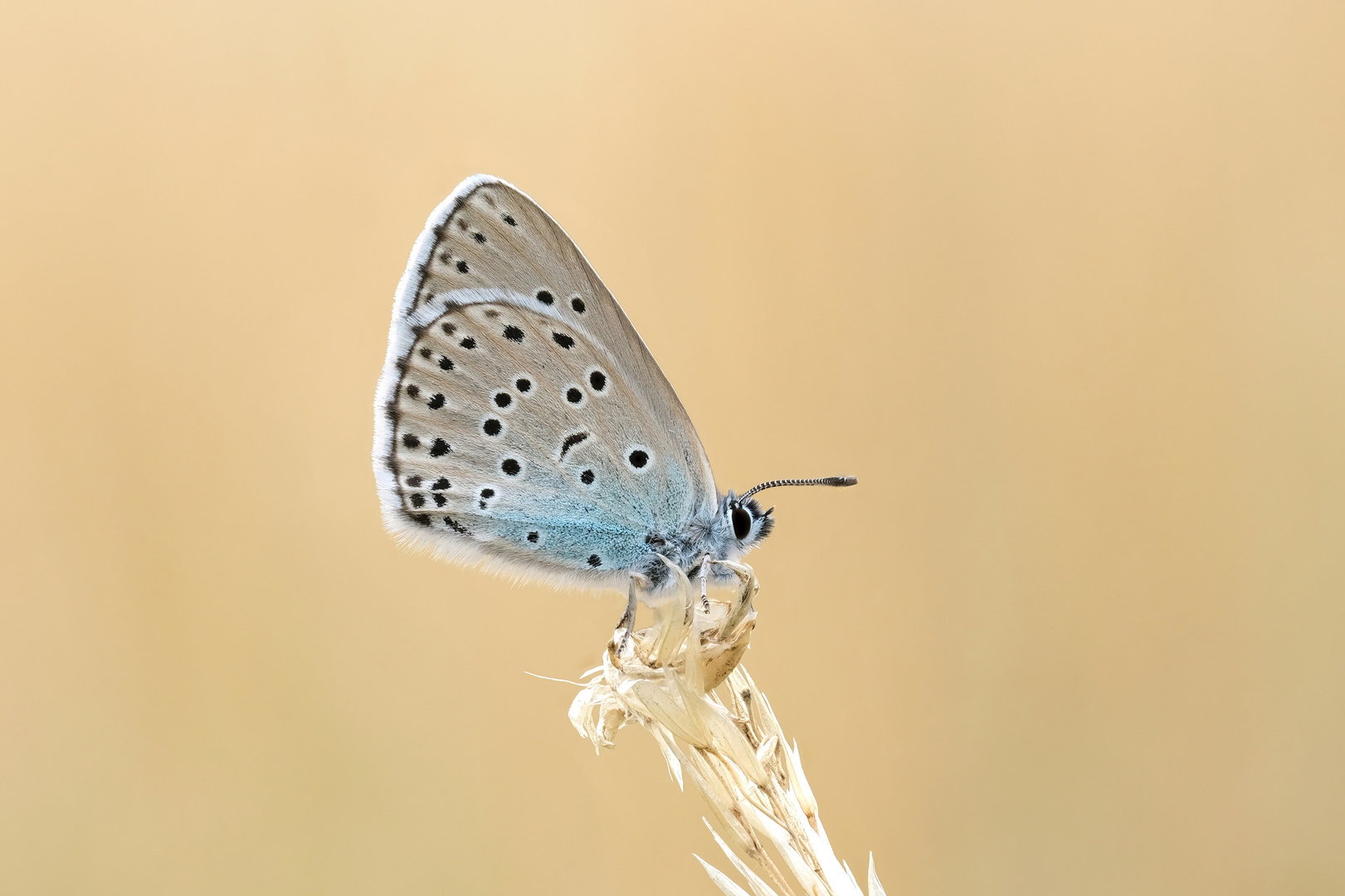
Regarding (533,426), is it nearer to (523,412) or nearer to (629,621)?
(523,412)

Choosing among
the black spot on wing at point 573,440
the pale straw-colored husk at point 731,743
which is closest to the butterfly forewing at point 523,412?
the black spot on wing at point 573,440

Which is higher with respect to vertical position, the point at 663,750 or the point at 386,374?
the point at 386,374

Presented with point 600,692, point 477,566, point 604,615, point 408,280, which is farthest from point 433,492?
point 604,615

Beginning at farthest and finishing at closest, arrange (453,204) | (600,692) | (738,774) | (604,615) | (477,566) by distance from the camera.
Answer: (604,615) → (477,566) → (453,204) → (600,692) → (738,774)

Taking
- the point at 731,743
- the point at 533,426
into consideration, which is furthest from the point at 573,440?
the point at 731,743

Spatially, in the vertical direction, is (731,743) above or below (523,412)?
below

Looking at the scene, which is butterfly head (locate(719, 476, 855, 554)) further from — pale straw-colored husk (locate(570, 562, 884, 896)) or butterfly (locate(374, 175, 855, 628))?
pale straw-colored husk (locate(570, 562, 884, 896))

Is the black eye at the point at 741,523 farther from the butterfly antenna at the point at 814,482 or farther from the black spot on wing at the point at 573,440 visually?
the black spot on wing at the point at 573,440

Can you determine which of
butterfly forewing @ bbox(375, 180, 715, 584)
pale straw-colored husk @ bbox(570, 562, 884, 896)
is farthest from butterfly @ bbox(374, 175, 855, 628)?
pale straw-colored husk @ bbox(570, 562, 884, 896)

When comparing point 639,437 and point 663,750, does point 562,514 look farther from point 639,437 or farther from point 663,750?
point 663,750
